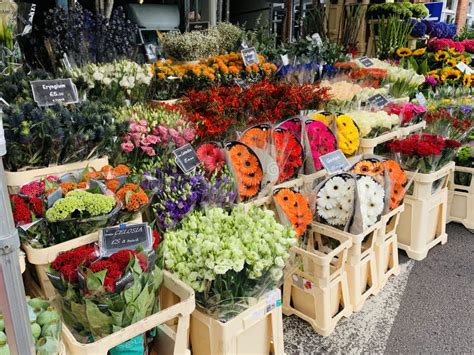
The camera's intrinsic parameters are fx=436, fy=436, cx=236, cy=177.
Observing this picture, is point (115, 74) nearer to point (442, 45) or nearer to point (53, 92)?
point (53, 92)

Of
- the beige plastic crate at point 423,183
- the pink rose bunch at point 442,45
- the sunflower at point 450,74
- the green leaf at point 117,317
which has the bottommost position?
the beige plastic crate at point 423,183

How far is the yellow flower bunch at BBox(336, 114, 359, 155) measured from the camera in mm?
3186

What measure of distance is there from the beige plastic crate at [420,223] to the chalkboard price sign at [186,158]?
1.85 m

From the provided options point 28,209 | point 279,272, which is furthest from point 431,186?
point 28,209

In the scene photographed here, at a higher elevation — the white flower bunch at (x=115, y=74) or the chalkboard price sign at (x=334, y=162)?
the white flower bunch at (x=115, y=74)

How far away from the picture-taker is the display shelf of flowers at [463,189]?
12.7 feet

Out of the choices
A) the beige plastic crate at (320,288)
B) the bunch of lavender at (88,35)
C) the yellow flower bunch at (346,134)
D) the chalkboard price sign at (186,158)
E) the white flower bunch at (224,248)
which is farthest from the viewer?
the yellow flower bunch at (346,134)

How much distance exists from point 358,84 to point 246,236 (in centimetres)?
291

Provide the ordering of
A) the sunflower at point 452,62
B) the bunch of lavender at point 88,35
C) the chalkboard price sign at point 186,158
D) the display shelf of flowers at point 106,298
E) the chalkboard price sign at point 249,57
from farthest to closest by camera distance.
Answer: the sunflower at point 452,62, the chalkboard price sign at point 249,57, the bunch of lavender at point 88,35, the chalkboard price sign at point 186,158, the display shelf of flowers at point 106,298

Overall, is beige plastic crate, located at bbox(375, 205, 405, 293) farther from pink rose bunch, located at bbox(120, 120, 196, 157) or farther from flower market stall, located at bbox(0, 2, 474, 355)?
pink rose bunch, located at bbox(120, 120, 196, 157)

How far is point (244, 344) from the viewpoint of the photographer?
1.97m

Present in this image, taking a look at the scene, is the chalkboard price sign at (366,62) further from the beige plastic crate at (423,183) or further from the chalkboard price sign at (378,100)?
the beige plastic crate at (423,183)

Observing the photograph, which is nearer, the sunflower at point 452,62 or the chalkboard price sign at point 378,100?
the chalkboard price sign at point 378,100

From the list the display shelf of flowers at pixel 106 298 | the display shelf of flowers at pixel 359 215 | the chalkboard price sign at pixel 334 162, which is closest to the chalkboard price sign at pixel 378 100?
the display shelf of flowers at pixel 359 215
